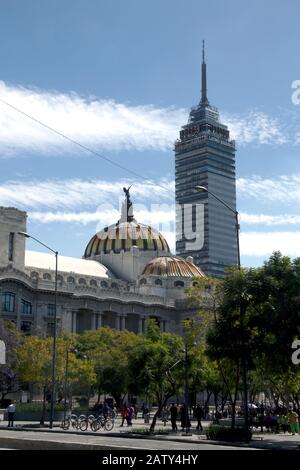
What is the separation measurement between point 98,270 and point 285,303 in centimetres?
9937

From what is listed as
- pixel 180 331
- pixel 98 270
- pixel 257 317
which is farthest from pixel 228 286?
pixel 98 270

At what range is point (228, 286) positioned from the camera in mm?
34375

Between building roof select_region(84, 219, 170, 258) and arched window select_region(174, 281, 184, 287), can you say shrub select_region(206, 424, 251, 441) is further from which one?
building roof select_region(84, 219, 170, 258)

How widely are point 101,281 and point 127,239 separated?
1518 centimetres

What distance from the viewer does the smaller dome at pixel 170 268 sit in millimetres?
126000

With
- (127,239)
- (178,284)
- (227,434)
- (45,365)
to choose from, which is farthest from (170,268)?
(227,434)

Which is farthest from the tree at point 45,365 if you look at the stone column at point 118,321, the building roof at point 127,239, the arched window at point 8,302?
the building roof at point 127,239

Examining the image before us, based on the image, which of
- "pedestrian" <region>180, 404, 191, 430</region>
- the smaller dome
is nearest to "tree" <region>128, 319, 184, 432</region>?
"pedestrian" <region>180, 404, 191, 430</region>

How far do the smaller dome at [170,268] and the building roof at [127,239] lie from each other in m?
7.54

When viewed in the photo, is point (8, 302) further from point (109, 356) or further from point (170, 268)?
point (170, 268)

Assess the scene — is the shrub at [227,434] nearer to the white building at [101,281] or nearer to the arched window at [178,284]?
the white building at [101,281]

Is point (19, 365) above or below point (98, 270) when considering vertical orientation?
below

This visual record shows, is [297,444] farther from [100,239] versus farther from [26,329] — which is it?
[100,239]

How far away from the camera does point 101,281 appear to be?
410 ft
